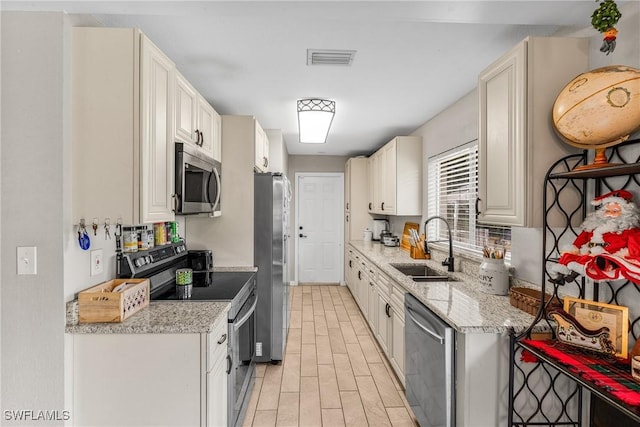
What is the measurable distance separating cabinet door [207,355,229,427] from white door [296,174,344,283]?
14.3 feet

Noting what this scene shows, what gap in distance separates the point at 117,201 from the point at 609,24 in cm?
214

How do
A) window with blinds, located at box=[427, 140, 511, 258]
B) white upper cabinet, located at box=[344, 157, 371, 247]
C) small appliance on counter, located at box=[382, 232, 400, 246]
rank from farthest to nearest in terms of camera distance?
white upper cabinet, located at box=[344, 157, 371, 247], small appliance on counter, located at box=[382, 232, 400, 246], window with blinds, located at box=[427, 140, 511, 258]

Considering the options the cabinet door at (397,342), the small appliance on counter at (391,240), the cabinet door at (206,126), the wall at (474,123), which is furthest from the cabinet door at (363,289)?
the cabinet door at (206,126)

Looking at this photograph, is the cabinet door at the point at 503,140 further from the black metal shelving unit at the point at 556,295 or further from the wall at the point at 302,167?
the wall at the point at 302,167

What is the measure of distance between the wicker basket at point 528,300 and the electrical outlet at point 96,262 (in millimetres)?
2204

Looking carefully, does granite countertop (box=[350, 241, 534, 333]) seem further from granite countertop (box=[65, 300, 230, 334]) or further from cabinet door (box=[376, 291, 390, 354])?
granite countertop (box=[65, 300, 230, 334])

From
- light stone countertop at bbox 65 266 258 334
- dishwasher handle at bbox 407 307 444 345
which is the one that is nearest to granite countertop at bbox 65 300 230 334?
light stone countertop at bbox 65 266 258 334

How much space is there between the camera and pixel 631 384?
109 centimetres

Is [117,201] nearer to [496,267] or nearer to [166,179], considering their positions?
[166,179]

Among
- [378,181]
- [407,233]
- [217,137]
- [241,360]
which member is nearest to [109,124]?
[217,137]

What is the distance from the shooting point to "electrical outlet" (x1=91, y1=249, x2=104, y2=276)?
168 cm

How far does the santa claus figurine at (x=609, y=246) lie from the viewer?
1.18 m

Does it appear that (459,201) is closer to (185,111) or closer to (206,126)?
(206,126)

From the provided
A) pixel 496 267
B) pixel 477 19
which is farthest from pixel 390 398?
pixel 477 19
